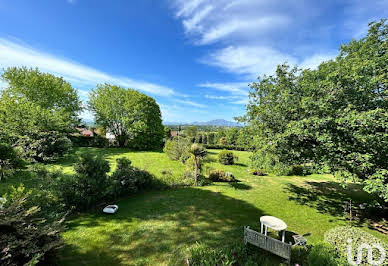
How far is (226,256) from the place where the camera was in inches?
147

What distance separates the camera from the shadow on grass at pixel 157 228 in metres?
4.31

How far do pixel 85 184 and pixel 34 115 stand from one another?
10845mm

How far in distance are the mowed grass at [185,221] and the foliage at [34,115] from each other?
368 inches

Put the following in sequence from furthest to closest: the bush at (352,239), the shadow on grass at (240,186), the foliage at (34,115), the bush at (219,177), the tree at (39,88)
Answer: the tree at (39,88) < the bush at (219,177) < the foliage at (34,115) < the shadow on grass at (240,186) < the bush at (352,239)

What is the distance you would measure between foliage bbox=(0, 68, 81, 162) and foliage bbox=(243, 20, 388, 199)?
1562 cm

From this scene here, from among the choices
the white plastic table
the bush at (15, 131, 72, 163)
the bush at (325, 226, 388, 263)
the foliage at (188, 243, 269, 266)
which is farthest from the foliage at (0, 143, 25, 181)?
the bush at (325, 226, 388, 263)

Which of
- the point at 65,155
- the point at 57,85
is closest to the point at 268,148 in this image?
the point at 65,155

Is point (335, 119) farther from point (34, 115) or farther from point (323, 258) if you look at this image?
point (34, 115)

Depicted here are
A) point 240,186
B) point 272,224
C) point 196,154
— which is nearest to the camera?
point 272,224

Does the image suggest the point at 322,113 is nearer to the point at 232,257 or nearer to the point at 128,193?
the point at 232,257

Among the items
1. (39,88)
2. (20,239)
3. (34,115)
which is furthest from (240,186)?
(39,88)

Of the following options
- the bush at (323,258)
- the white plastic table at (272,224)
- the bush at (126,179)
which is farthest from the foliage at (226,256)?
the bush at (126,179)

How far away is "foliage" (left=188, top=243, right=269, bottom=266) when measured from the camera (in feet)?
12.5

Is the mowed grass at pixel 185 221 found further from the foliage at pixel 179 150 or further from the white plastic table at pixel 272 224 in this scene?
the foliage at pixel 179 150
